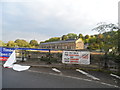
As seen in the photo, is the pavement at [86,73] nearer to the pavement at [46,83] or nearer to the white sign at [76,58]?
the pavement at [46,83]

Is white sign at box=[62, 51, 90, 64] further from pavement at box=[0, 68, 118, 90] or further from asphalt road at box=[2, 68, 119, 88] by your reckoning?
asphalt road at box=[2, 68, 119, 88]

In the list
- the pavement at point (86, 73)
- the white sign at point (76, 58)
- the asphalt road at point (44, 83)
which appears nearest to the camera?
the asphalt road at point (44, 83)

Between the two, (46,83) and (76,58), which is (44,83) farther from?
(76,58)

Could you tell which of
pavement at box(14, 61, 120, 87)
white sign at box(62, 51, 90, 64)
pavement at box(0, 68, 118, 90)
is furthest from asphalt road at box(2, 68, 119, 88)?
white sign at box(62, 51, 90, 64)

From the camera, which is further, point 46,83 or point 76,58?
point 76,58

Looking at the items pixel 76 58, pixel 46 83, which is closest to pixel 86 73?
pixel 76 58

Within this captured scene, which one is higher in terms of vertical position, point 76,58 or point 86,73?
point 76,58

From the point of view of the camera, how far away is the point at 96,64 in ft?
31.7

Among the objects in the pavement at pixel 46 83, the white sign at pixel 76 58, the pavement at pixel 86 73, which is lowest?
the pavement at pixel 86 73

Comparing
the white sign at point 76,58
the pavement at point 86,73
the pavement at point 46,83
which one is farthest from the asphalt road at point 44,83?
the white sign at point 76,58

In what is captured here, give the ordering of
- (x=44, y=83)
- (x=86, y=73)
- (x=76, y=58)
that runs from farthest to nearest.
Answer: (x=76, y=58)
(x=86, y=73)
(x=44, y=83)

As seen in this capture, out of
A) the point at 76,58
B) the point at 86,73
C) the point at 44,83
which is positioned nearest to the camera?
the point at 44,83

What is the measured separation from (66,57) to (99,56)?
3231mm

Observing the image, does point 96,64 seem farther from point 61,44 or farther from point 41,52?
point 61,44
